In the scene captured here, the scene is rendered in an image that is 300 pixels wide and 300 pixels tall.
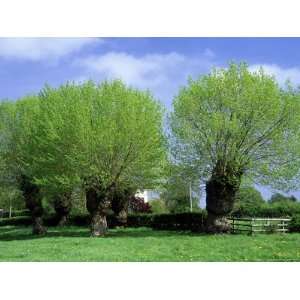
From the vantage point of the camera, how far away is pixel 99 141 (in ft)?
78.1

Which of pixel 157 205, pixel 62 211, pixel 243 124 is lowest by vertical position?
pixel 62 211

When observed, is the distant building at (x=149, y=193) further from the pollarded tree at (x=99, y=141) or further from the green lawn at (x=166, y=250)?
the green lawn at (x=166, y=250)

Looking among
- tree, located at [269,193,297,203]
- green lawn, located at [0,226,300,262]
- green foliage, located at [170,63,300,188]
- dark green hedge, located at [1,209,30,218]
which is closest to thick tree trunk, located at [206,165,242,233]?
green foliage, located at [170,63,300,188]

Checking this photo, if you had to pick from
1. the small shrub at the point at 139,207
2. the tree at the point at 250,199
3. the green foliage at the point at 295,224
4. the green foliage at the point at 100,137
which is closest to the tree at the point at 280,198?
the tree at the point at 250,199

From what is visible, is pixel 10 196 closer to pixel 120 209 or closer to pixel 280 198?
pixel 120 209

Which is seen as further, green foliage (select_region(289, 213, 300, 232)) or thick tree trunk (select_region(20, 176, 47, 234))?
thick tree trunk (select_region(20, 176, 47, 234))

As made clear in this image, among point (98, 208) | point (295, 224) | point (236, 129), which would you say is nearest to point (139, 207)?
point (98, 208)

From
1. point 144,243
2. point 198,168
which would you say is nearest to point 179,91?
point 198,168

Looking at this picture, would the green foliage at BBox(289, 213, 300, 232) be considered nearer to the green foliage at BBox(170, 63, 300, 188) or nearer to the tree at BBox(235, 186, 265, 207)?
the green foliage at BBox(170, 63, 300, 188)

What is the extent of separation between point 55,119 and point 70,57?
8333 mm

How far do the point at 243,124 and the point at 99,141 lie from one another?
649 cm

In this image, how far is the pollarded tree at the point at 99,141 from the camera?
23.9 m

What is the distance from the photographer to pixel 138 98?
24844mm

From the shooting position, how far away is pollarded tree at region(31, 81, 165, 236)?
23.9m
